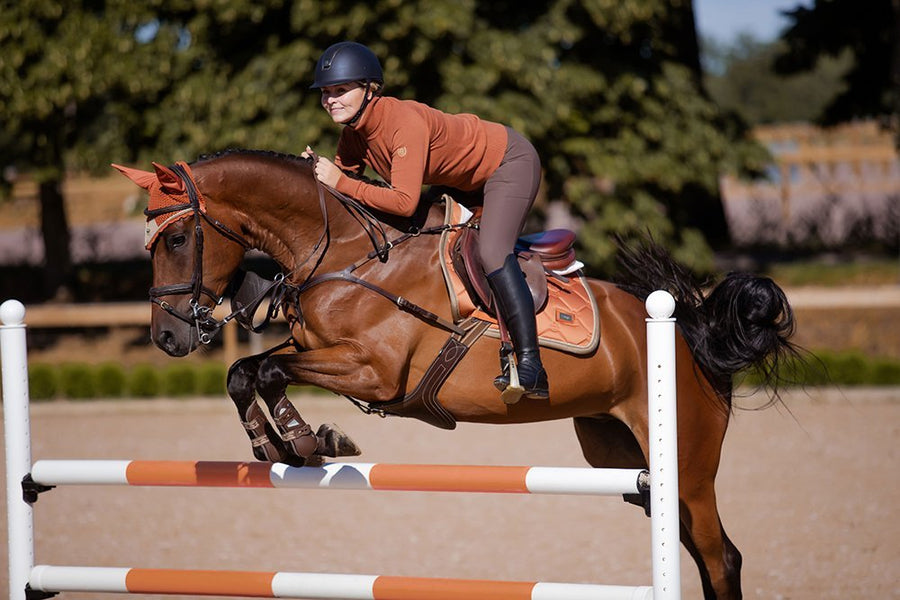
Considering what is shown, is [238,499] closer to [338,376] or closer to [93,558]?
[93,558]

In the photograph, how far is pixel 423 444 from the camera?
998cm

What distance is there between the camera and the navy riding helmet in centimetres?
390

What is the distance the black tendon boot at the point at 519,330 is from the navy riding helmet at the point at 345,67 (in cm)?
89

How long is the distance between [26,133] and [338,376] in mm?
12243

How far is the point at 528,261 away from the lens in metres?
4.31

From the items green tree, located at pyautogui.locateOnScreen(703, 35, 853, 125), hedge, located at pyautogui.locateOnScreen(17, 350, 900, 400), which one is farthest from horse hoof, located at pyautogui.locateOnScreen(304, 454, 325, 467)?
green tree, located at pyautogui.locateOnScreen(703, 35, 853, 125)

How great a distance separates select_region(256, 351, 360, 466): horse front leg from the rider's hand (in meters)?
0.73

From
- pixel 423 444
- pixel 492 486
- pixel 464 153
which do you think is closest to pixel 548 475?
pixel 492 486

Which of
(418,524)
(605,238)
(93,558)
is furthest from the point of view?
(605,238)

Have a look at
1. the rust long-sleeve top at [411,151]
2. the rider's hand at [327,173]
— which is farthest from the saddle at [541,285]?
the rider's hand at [327,173]

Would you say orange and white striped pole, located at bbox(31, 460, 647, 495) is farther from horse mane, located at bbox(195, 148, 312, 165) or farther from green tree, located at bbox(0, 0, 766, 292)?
green tree, located at bbox(0, 0, 766, 292)

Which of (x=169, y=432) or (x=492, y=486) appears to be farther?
(x=169, y=432)

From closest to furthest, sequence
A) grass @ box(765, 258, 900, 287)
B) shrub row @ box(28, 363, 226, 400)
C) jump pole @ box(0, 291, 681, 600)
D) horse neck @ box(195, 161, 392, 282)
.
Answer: jump pole @ box(0, 291, 681, 600) → horse neck @ box(195, 161, 392, 282) → shrub row @ box(28, 363, 226, 400) → grass @ box(765, 258, 900, 287)

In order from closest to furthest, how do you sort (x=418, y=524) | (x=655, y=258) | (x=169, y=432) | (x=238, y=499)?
1. (x=655, y=258)
2. (x=418, y=524)
3. (x=238, y=499)
4. (x=169, y=432)
